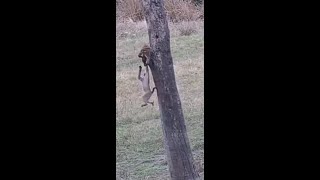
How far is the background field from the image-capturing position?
329 cm

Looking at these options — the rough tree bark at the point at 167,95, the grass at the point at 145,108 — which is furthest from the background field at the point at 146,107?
the rough tree bark at the point at 167,95

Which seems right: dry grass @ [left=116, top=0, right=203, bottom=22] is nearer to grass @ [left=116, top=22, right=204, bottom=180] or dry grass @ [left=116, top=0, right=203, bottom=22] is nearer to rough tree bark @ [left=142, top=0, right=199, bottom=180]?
grass @ [left=116, top=22, right=204, bottom=180]

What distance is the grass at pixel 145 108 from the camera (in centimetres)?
328

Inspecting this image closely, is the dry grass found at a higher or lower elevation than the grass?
higher

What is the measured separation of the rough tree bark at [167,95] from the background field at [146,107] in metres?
0.13

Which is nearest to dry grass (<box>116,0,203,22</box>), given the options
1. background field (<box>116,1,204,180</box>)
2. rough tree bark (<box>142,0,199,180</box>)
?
background field (<box>116,1,204,180</box>)

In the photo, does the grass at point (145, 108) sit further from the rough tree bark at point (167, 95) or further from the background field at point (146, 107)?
the rough tree bark at point (167, 95)

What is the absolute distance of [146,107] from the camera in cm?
392

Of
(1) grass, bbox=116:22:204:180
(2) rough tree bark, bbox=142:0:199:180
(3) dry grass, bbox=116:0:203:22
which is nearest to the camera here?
(2) rough tree bark, bbox=142:0:199:180
